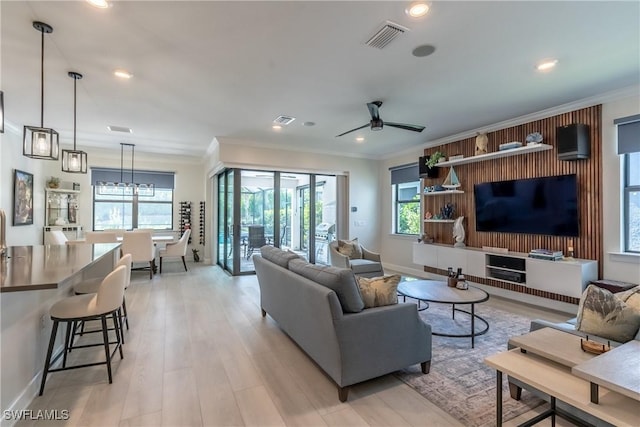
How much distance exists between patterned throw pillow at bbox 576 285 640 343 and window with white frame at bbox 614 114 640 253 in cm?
262

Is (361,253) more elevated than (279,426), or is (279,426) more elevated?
(361,253)

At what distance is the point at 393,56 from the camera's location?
9.52 ft

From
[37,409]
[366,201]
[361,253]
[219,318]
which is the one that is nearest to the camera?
[37,409]

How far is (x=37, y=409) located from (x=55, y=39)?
115 inches

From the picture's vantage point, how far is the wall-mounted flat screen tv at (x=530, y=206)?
13.7 feet

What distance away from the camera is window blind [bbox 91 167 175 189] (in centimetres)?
758

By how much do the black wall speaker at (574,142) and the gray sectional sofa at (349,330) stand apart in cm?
325

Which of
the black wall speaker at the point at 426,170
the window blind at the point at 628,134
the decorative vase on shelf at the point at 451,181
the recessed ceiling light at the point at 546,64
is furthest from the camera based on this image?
the black wall speaker at the point at 426,170

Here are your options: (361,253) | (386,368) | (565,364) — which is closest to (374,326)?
(386,368)

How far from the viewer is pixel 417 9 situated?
2213 millimetres

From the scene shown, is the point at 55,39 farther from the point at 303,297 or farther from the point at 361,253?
the point at 361,253

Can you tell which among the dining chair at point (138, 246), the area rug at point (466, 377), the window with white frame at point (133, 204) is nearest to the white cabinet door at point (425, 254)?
the area rug at point (466, 377)

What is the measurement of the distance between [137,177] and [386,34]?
759 centimetres

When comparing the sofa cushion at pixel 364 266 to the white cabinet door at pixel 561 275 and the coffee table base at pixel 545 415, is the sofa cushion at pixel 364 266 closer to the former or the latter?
the white cabinet door at pixel 561 275
